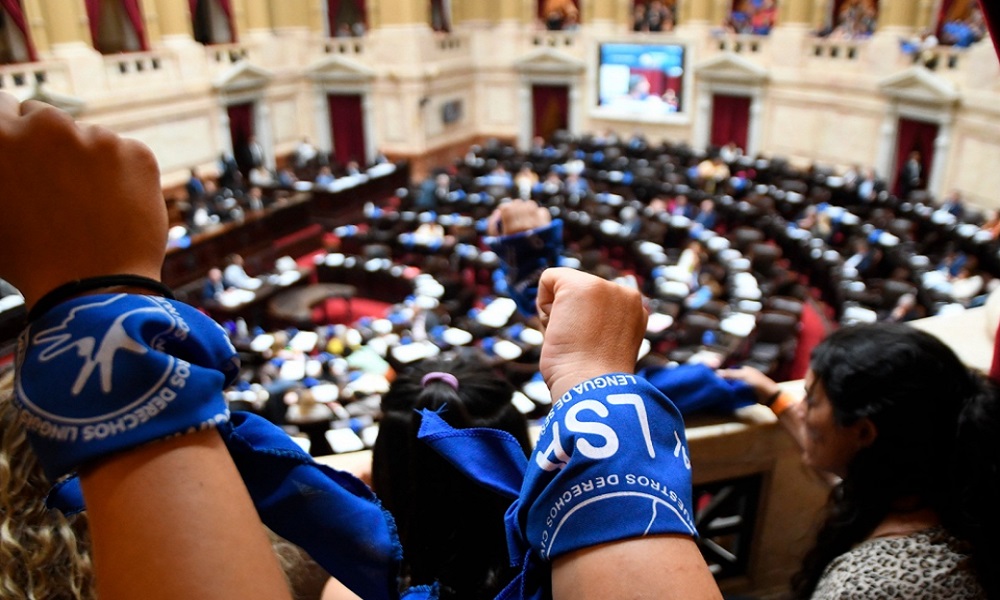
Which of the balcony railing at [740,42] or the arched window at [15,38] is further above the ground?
the arched window at [15,38]

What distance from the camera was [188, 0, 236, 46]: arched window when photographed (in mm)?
18266

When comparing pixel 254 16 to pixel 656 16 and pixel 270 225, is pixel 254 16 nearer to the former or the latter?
pixel 270 225

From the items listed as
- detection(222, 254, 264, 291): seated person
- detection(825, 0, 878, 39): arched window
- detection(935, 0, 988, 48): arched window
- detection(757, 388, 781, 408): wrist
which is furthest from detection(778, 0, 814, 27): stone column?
detection(757, 388, 781, 408): wrist

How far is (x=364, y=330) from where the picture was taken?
8.98m

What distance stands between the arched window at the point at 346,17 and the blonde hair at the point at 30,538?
20.4 metres

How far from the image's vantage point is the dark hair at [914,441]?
148 centimetres

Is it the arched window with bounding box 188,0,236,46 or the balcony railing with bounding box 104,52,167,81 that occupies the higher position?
the arched window with bounding box 188,0,236,46

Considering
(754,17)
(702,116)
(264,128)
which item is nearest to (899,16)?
(754,17)

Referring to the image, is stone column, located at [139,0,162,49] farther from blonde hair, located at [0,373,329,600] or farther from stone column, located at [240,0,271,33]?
blonde hair, located at [0,373,329,600]

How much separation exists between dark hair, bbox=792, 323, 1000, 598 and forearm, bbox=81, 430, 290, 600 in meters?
1.36

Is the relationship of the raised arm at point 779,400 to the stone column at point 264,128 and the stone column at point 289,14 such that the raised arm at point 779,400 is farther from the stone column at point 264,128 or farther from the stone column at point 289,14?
the stone column at point 289,14

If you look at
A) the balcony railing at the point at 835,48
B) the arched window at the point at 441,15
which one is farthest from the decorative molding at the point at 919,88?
the arched window at the point at 441,15

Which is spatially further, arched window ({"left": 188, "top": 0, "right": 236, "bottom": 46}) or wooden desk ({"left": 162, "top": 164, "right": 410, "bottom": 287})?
arched window ({"left": 188, "top": 0, "right": 236, "bottom": 46})

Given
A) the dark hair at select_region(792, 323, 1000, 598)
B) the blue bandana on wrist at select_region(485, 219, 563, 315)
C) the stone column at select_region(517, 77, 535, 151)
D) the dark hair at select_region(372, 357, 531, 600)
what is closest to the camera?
the dark hair at select_region(372, 357, 531, 600)
